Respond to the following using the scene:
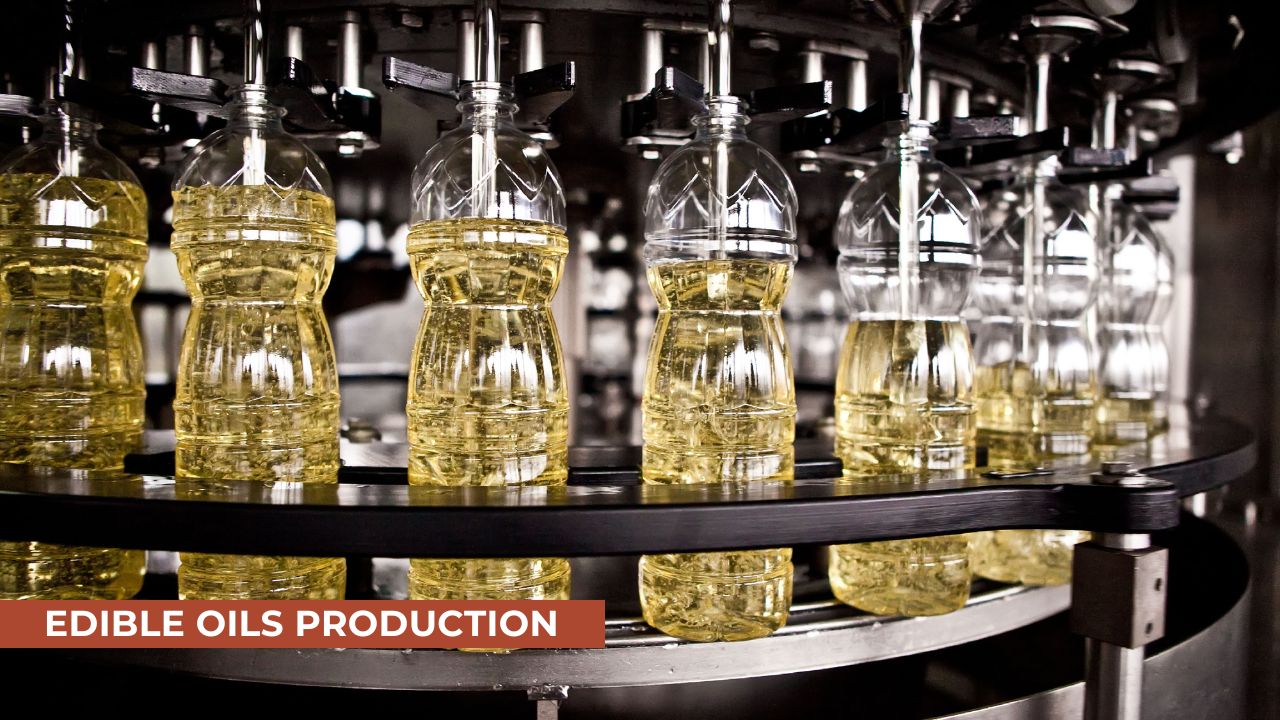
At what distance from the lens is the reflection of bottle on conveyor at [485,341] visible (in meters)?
0.77

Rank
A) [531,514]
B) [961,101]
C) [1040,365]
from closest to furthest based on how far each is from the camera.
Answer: [531,514]
[1040,365]
[961,101]

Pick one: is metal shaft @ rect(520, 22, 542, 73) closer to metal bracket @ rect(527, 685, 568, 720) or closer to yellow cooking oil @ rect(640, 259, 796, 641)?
yellow cooking oil @ rect(640, 259, 796, 641)

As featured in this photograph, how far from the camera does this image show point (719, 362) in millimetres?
808

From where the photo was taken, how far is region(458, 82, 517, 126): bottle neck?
2.57 ft

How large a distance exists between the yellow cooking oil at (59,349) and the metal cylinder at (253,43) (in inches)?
7.9

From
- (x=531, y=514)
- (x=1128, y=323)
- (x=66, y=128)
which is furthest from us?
(x=1128, y=323)

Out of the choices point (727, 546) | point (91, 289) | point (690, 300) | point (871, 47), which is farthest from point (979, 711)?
point (91, 289)

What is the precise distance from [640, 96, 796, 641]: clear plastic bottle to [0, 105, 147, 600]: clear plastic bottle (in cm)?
53

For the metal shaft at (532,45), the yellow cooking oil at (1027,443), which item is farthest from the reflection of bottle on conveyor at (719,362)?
the yellow cooking oil at (1027,443)

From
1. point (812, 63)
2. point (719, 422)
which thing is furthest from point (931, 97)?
point (719, 422)

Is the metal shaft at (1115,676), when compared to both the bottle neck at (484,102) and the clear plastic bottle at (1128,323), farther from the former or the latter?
the bottle neck at (484,102)

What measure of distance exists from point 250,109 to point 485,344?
0.30 meters

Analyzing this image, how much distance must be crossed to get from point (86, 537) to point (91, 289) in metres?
0.30

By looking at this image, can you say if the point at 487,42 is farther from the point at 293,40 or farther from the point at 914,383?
the point at 914,383
